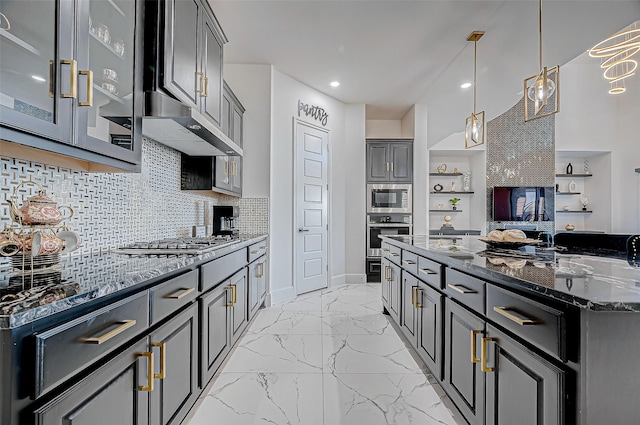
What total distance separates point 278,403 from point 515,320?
143 centimetres

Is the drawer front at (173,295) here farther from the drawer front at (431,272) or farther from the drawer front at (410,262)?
the drawer front at (410,262)

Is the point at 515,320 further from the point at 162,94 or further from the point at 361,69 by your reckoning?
the point at 361,69

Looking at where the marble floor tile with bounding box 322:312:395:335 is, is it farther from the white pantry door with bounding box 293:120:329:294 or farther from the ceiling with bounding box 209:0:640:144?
the ceiling with bounding box 209:0:640:144

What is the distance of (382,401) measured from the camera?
1896mm

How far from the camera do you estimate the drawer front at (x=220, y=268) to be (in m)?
1.80

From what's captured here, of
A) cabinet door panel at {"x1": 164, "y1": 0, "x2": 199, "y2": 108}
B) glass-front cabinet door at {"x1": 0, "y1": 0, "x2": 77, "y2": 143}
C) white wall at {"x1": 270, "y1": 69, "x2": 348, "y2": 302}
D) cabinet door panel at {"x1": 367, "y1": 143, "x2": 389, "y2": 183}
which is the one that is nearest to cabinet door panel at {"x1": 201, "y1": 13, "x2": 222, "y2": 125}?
cabinet door panel at {"x1": 164, "y1": 0, "x2": 199, "y2": 108}

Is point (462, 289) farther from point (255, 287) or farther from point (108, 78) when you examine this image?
point (255, 287)

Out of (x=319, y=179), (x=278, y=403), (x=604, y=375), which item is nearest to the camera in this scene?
(x=604, y=375)

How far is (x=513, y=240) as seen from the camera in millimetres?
1974

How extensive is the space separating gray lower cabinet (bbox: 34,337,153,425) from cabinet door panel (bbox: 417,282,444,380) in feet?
4.83

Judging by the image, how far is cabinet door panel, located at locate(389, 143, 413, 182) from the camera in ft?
18.3

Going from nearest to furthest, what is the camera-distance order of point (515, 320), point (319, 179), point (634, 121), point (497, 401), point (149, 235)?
point (515, 320)
point (497, 401)
point (149, 235)
point (319, 179)
point (634, 121)

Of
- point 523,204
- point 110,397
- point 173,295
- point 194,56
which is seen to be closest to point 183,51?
point 194,56

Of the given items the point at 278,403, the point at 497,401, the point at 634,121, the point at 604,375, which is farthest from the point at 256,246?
the point at 634,121
